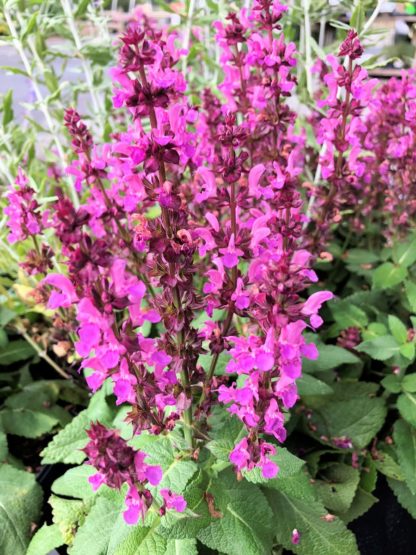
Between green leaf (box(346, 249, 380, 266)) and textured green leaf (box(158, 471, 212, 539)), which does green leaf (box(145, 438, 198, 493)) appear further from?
green leaf (box(346, 249, 380, 266))

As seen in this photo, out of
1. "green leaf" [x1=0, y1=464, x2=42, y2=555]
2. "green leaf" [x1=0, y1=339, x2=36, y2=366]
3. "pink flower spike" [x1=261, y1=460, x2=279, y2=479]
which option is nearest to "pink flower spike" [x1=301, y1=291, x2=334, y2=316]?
"pink flower spike" [x1=261, y1=460, x2=279, y2=479]

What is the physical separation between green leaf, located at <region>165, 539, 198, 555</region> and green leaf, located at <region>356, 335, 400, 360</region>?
2.01ft

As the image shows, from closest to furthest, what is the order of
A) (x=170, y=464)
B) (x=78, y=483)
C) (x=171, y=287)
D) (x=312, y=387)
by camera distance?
1. (x=171, y=287)
2. (x=170, y=464)
3. (x=78, y=483)
4. (x=312, y=387)

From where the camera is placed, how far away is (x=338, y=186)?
1236 millimetres

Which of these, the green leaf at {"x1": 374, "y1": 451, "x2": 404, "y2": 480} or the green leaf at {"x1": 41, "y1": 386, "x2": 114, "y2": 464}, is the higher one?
the green leaf at {"x1": 41, "y1": 386, "x2": 114, "y2": 464}

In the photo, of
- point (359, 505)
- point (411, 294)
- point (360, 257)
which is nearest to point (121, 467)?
point (359, 505)

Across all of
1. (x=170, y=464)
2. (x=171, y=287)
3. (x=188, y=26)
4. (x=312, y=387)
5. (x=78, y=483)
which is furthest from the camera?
(x=188, y=26)

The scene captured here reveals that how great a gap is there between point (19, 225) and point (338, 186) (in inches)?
29.0

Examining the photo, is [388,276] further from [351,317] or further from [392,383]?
[392,383]

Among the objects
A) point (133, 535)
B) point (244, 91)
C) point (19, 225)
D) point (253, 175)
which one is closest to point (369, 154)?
point (244, 91)

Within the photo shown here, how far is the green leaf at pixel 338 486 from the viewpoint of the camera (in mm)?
1170

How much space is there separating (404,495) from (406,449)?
11 centimetres

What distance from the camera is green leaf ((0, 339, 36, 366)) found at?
1567mm

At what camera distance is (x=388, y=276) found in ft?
4.71
